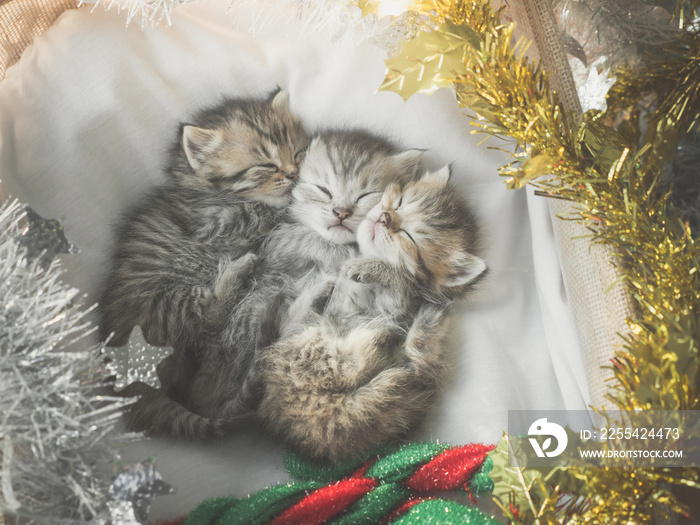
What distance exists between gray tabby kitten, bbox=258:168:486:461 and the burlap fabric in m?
0.18

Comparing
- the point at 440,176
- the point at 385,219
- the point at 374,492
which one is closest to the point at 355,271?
the point at 385,219

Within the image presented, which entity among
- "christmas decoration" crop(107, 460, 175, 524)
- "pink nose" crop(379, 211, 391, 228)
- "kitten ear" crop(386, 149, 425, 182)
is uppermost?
"kitten ear" crop(386, 149, 425, 182)

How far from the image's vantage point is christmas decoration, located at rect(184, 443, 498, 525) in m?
0.88

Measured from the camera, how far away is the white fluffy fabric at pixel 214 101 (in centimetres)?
113

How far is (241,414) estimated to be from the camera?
3.58 ft

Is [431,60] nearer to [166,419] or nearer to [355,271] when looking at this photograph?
[355,271]

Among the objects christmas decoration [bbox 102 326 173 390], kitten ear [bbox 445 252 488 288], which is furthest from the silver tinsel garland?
kitten ear [bbox 445 252 488 288]

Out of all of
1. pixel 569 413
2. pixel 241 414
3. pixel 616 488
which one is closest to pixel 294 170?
pixel 241 414

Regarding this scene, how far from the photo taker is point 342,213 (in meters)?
1.25

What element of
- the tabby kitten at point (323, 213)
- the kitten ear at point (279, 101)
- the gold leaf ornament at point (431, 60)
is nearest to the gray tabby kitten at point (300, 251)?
the tabby kitten at point (323, 213)

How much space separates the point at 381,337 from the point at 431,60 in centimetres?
51

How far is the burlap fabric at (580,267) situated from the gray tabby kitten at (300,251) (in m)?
0.35

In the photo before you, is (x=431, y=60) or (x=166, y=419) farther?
(x=166, y=419)

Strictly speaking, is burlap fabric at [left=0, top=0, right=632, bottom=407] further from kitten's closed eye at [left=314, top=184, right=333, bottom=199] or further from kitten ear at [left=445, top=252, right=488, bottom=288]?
kitten's closed eye at [left=314, top=184, right=333, bottom=199]
